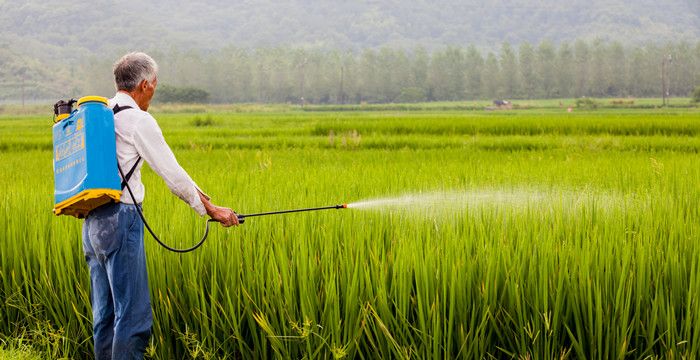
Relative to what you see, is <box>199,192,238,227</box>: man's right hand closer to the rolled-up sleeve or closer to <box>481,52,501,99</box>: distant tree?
the rolled-up sleeve

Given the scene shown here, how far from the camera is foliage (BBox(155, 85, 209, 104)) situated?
4136 inches

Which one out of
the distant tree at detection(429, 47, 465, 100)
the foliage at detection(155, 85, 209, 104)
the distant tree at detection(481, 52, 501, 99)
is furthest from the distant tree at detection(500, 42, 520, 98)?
the foliage at detection(155, 85, 209, 104)

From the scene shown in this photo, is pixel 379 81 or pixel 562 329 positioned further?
pixel 379 81

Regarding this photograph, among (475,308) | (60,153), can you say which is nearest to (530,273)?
(475,308)

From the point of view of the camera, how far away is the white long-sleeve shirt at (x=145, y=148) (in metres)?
3.03

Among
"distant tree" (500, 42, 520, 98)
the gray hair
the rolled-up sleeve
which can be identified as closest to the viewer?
the rolled-up sleeve

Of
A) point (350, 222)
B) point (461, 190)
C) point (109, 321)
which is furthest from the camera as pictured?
point (461, 190)

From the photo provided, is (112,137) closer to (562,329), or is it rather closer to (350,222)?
(350,222)

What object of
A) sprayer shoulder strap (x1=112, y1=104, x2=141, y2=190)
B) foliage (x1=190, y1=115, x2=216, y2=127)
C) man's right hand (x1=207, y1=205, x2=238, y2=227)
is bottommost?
man's right hand (x1=207, y1=205, x2=238, y2=227)

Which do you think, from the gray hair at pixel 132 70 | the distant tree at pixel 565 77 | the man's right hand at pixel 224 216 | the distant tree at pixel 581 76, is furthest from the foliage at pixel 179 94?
the man's right hand at pixel 224 216

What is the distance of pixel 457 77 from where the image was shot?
447 feet

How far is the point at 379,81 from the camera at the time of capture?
135250 millimetres

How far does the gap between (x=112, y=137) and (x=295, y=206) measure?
189 centimetres

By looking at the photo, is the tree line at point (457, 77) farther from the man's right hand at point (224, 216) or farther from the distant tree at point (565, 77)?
the man's right hand at point (224, 216)
